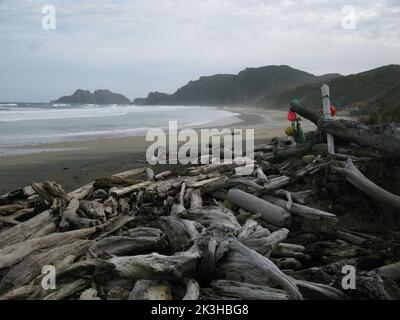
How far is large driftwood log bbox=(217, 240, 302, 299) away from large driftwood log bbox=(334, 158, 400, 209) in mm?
2252

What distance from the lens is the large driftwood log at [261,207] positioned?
18.7 ft

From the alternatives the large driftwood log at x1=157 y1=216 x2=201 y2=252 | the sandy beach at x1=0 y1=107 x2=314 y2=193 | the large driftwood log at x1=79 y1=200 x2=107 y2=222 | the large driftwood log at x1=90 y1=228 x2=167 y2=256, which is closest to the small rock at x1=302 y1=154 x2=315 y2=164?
the large driftwood log at x1=157 y1=216 x2=201 y2=252

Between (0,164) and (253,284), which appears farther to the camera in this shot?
(0,164)

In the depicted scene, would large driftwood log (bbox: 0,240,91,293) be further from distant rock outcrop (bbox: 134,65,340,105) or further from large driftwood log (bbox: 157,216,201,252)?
distant rock outcrop (bbox: 134,65,340,105)

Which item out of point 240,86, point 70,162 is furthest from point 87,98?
point 70,162

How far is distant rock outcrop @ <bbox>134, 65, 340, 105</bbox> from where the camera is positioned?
144m

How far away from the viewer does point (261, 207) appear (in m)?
6.02

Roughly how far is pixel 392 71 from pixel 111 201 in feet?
198

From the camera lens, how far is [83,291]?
419cm

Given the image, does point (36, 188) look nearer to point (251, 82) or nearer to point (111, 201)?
point (111, 201)

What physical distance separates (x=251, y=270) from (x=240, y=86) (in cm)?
15649

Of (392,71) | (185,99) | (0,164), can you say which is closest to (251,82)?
(185,99)

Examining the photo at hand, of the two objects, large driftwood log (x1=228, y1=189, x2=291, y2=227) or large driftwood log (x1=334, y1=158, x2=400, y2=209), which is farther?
large driftwood log (x1=228, y1=189, x2=291, y2=227)
